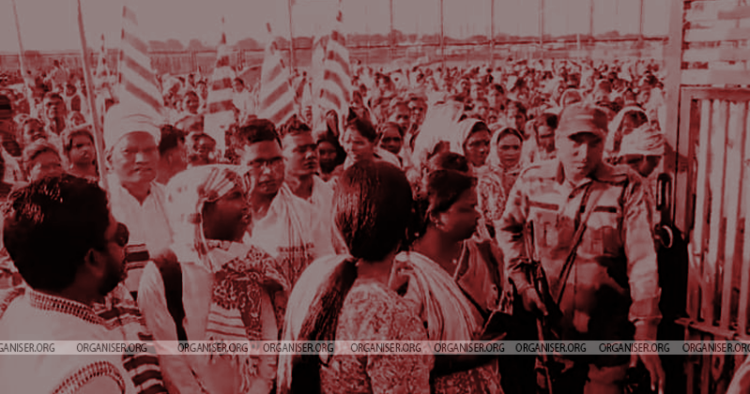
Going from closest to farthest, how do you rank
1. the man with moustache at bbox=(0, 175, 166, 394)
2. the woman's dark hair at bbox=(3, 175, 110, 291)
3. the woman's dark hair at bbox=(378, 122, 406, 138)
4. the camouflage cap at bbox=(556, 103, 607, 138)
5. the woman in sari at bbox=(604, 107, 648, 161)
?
the man with moustache at bbox=(0, 175, 166, 394)
the woman's dark hair at bbox=(3, 175, 110, 291)
the woman's dark hair at bbox=(378, 122, 406, 138)
the camouflage cap at bbox=(556, 103, 607, 138)
the woman in sari at bbox=(604, 107, 648, 161)

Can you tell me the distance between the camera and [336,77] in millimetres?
2881

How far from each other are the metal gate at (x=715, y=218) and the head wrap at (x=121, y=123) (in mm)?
2366

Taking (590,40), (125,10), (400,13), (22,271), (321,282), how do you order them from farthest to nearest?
(590,40) < (400,13) < (321,282) < (125,10) < (22,271)

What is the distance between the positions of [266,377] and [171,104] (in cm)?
117

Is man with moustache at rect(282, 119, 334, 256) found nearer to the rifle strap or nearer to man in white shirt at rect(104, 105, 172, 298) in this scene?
man in white shirt at rect(104, 105, 172, 298)

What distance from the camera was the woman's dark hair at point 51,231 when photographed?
2236 mm

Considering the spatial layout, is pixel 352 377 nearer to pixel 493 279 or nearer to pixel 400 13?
pixel 493 279

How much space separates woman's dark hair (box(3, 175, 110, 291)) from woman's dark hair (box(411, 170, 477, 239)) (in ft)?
4.11

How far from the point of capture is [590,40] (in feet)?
10.5

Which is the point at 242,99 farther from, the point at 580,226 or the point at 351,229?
the point at 580,226

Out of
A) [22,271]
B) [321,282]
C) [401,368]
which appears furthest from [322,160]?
[22,271]

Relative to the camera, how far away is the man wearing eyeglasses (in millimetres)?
2756

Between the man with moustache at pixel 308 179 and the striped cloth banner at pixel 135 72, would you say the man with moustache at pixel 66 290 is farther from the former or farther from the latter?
the man with moustache at pixel 308 179

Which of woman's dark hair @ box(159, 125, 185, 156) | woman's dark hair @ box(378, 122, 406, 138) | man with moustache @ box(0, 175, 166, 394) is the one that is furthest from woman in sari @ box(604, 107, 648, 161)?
man with moustache @ box(0, 175, 166, 394)
